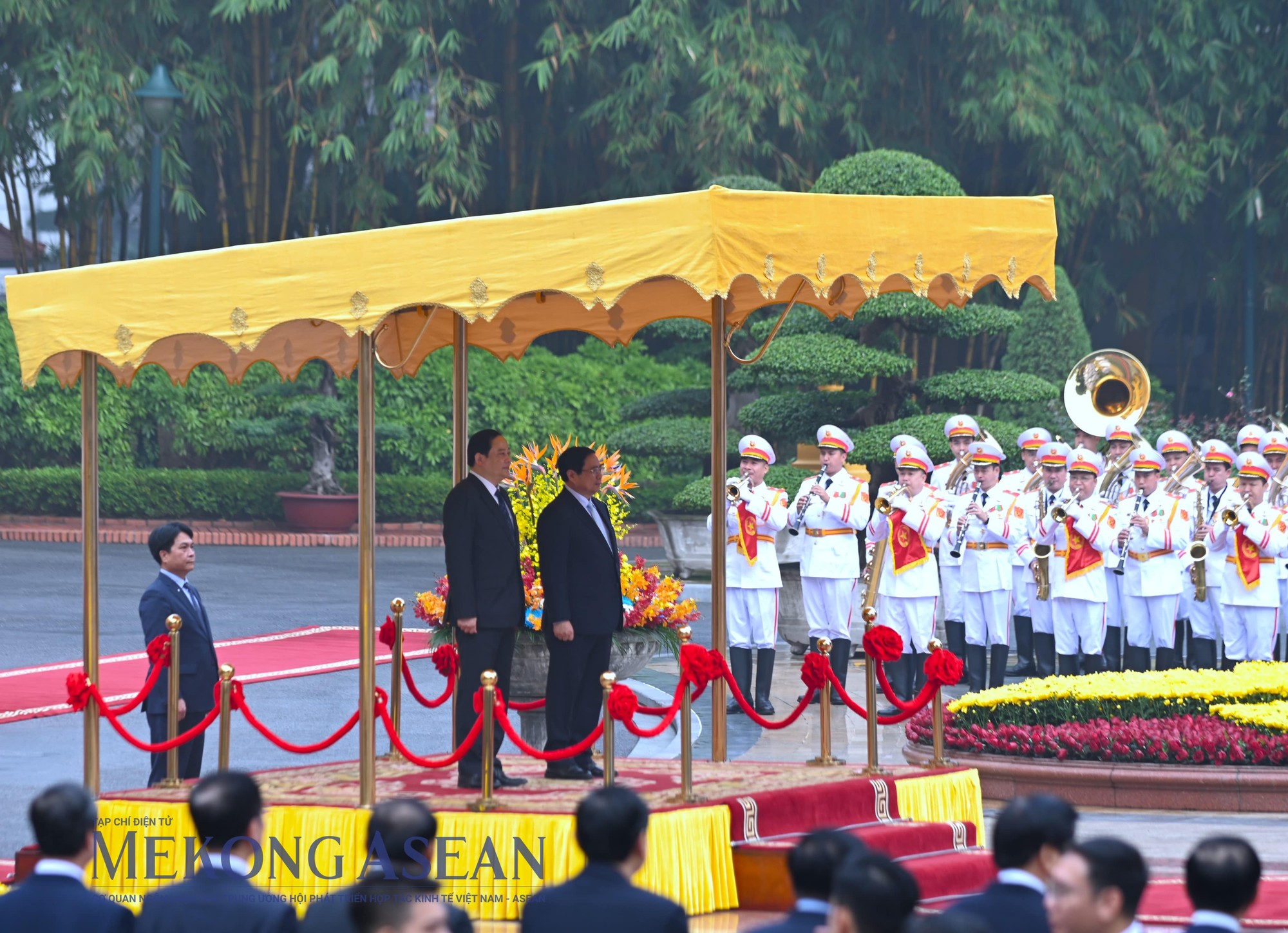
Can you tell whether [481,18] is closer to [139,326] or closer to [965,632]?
[965,632]

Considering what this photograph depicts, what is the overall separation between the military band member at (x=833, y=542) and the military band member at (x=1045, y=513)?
1.75m

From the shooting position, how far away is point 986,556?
44.0 feet

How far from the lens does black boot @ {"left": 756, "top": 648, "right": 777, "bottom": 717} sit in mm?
12117

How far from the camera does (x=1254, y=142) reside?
26391 millimetres

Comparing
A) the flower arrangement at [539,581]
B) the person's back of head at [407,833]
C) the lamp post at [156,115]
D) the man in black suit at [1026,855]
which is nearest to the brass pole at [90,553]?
the flower arrangement at [539,581]

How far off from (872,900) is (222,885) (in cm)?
152

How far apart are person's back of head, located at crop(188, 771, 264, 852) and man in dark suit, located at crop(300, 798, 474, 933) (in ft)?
1.00

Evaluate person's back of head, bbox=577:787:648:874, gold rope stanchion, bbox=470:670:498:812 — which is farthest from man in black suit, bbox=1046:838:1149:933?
gold rope stanchion, bbox=470:670:498:812

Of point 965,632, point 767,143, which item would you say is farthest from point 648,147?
point 965,632

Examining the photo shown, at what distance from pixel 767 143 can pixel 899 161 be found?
9.20 meters

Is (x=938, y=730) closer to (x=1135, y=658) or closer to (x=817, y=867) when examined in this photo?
(x=817, y=867)

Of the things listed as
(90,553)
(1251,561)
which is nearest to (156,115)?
(1251,561)

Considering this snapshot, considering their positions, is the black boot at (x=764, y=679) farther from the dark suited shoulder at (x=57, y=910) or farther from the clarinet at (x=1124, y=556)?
the dark suited shoulder at (x=57, y=910)

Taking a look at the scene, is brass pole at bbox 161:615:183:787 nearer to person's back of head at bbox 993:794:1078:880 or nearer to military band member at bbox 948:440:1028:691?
person's back of head at bbox 993:794:1078:880
